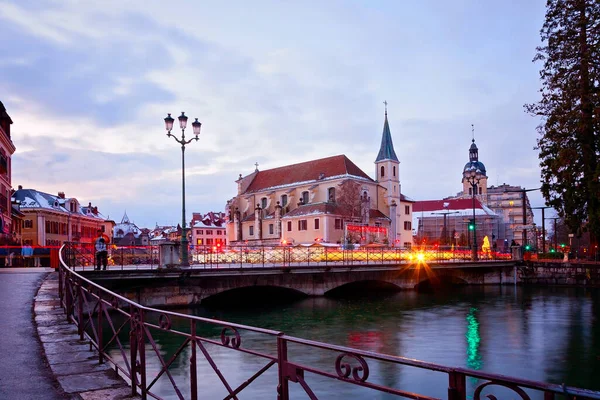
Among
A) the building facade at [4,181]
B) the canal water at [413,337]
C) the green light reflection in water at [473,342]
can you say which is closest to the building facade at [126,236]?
the building facade at [4,181]

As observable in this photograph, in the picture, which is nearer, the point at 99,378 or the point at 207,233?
the point at 99,378

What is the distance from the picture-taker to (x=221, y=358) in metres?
15.4

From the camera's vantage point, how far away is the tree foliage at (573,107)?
86.2 feet

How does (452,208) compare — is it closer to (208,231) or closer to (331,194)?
(331,194)

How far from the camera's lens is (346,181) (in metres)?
67.5

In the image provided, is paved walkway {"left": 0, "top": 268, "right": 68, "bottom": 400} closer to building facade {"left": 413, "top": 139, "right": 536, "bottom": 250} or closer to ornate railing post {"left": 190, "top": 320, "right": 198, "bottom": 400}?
ornate railing post {"left": 190, "top": 320, "right": 198, "bottom": 400}

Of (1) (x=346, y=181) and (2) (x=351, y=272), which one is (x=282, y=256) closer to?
(2) (x=351, y=272)

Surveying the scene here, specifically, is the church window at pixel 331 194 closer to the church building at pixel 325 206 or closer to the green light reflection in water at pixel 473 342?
the church building at pixel 325 206

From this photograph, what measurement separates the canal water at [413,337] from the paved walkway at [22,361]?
379 cm

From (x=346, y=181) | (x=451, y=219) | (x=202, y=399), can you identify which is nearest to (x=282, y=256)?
(x=202, y=399)

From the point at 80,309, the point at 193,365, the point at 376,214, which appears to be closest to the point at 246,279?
the point at 80,309

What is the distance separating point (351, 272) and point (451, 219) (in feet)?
270

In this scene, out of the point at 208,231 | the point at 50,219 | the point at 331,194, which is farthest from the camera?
the point at 208,231

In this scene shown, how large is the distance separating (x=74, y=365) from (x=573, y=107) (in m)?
28.4
